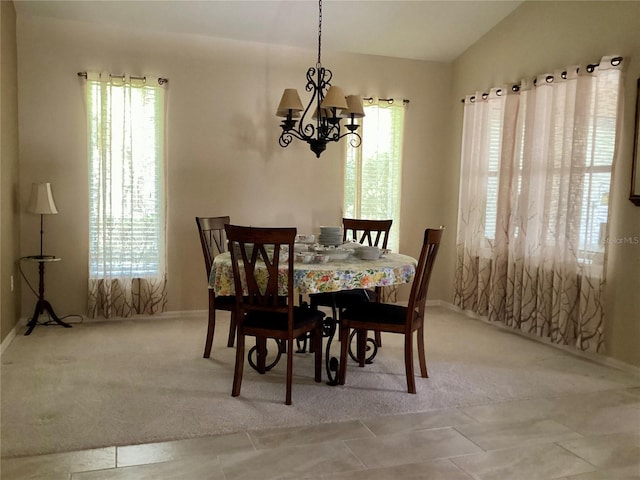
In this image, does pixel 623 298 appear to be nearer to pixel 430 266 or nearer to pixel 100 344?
pixel 430 266

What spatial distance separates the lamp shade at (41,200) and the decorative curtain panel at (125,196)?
0.40m

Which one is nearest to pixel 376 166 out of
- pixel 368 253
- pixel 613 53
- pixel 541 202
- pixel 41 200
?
pixel 541 202

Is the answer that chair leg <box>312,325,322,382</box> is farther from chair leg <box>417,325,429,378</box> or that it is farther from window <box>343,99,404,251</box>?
window <box>343,99,404,251</box>

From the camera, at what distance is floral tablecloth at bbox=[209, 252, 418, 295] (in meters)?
2.88

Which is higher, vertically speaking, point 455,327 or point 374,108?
point 374,108

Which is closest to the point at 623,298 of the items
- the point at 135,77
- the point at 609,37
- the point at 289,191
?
the point at 609,37

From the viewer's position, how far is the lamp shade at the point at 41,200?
409 cm

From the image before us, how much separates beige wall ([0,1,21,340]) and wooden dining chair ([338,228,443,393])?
8.09 feet

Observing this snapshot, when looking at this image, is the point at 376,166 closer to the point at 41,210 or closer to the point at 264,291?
the point at 264,291

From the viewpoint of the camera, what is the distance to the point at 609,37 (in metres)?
3.63

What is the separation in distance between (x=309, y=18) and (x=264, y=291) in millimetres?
2683

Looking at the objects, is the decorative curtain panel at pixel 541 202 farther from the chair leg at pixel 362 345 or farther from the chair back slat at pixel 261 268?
the chair back slat at pixel 261 268

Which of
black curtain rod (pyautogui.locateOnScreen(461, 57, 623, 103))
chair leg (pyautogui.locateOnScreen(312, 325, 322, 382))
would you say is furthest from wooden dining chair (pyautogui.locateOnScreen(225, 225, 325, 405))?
black curtain rod (pyautogui.locateOnScreen(461, 57, 623, 103))

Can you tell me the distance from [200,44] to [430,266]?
303 centimetres
